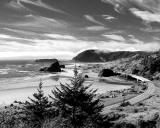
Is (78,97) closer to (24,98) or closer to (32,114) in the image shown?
(32,114)

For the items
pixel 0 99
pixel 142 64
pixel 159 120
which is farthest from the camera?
pixel 142 64

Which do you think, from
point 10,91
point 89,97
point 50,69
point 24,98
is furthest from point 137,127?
point 50,69

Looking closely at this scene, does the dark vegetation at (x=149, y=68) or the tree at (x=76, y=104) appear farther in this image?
the dark vegetation at (x=149, y=68)

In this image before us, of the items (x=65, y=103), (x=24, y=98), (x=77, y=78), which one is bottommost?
(x=24, y=98)

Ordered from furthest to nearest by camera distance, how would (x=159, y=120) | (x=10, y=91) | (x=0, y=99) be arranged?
(x=10, y=91) < (x=0, y=99) < (x=159, y=120)

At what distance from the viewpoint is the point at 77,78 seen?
3003 cm

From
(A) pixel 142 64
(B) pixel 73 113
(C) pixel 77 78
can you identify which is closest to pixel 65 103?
(B) pixel 73 113

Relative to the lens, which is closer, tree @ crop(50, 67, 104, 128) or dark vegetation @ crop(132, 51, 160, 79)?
tree @ crop(50, 67, 104, 128)

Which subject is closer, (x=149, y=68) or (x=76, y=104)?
(x=76, y=104)

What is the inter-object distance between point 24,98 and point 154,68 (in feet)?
320

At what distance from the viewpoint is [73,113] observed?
29.3m

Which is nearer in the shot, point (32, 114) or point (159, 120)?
point (159, 120)

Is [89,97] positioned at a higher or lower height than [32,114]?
higher

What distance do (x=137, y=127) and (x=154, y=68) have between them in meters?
125
